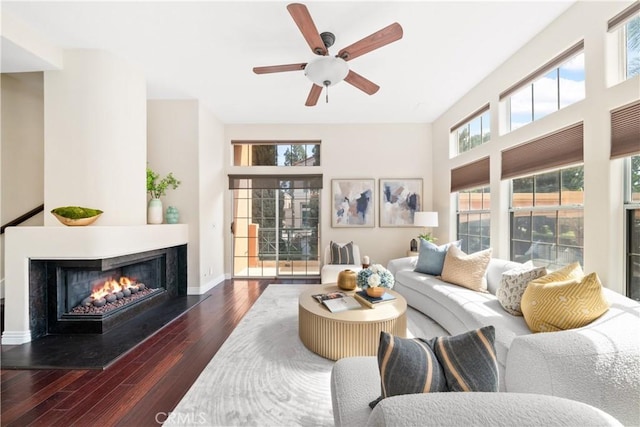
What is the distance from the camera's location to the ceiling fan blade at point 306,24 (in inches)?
68.6

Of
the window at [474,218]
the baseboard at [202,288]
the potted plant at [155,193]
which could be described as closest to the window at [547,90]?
the window at [474,218]

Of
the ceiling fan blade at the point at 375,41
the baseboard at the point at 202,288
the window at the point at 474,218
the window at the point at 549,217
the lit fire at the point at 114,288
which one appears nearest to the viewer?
the ceiling fan blade at the point at 375,41

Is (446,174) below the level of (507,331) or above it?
above

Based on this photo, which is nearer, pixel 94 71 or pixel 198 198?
pixel 94 71

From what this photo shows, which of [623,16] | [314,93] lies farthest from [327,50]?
[623,16]

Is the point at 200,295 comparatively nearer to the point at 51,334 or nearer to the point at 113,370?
the point at 51,334

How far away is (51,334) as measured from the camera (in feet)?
8.45

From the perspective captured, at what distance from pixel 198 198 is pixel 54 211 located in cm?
165

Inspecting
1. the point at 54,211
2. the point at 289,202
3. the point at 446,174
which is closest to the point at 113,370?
the point at 54,211

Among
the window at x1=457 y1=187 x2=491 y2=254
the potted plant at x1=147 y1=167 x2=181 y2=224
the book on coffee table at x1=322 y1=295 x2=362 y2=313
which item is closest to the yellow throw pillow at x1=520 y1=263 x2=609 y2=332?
the book on coffee table at x1=322 y1=295 x2=362 y2=313

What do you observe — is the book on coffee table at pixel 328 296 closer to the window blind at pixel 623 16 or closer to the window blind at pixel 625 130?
the window blind at pixel 625 130

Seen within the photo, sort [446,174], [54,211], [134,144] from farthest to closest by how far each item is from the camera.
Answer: [446,174] → [134,144] → [54,211]

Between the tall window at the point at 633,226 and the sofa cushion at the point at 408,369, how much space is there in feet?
7.13

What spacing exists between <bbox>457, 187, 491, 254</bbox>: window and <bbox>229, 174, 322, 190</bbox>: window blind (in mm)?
2554
